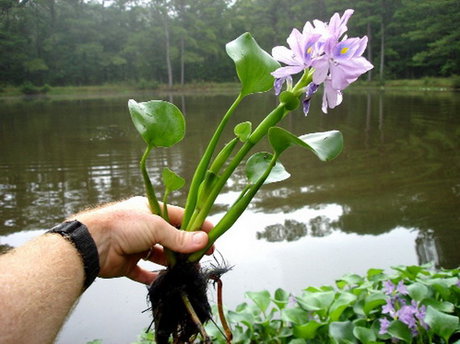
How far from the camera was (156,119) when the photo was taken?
3.18ft

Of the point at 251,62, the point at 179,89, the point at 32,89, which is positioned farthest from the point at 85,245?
Answer: the point at 179,89

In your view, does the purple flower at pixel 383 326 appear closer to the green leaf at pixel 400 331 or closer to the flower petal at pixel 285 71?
the green leaf at pixel 400 331

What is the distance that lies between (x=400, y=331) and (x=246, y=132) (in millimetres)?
1069

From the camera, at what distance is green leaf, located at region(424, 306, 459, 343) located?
1568 mm

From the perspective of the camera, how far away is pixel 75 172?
5.31 metres

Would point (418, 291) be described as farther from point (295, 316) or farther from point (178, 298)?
point (178, 298)

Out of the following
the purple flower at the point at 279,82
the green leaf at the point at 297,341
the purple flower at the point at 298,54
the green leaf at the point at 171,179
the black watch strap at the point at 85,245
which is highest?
the purple flower at the point at 298,54

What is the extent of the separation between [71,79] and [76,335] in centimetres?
2826

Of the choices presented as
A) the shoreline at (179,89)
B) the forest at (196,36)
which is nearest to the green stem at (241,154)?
the shoreline at (179,89)

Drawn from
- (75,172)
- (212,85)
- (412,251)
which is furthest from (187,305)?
(212,85)

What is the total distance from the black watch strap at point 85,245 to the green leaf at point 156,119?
255mm

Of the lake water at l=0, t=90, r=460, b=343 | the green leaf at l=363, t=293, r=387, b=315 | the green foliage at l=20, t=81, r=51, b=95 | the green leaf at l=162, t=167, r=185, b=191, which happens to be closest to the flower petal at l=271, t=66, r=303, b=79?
the green leaf at l=162, t=167, r=185, b=191

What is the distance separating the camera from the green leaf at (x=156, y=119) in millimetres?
960

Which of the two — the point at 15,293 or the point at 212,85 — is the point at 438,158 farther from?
the point at 212,85
